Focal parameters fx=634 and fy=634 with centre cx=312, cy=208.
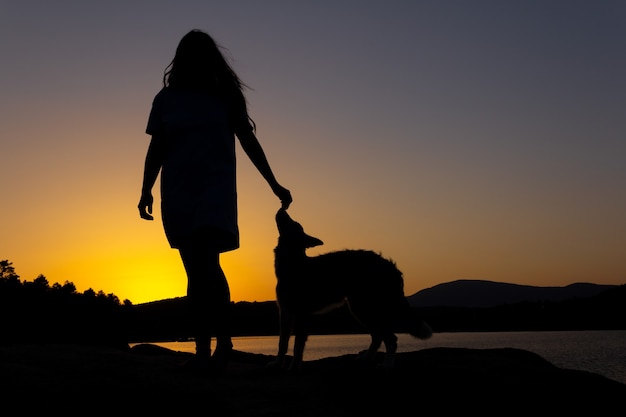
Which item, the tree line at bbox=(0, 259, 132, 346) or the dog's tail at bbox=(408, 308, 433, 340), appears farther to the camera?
the tree line at bbox=(0, 259, 132, 346)

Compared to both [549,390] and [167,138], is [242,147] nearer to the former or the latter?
[167,138]

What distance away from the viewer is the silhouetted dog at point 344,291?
287 inches

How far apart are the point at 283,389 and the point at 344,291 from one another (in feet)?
7.93

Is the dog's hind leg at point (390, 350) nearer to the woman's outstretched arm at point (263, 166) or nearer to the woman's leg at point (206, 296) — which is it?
the woman's leg at point (206, 296)

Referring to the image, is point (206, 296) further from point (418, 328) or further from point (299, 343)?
point (418, 328)

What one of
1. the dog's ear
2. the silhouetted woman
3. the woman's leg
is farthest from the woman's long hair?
the dog's ear

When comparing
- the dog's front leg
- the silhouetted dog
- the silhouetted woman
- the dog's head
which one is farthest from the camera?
the dog's head

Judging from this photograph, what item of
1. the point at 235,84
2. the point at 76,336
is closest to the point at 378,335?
the point at 235,84

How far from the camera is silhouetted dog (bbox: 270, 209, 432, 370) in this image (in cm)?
730

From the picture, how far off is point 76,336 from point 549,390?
90.1 m

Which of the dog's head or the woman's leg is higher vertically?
the dog's head

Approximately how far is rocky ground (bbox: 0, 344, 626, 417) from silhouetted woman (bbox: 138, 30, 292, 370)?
614mm

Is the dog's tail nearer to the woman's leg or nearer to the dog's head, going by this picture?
the dog's head

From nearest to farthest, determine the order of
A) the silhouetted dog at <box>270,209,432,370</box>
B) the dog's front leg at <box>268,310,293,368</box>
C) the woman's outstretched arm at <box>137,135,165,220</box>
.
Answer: the woman's outstretched arm at <box>137,135,165,220</box> → the dog's front leg at <box>268,310,293,368</box> → the silhouetted dog at <box>270,209,432,370</box>
